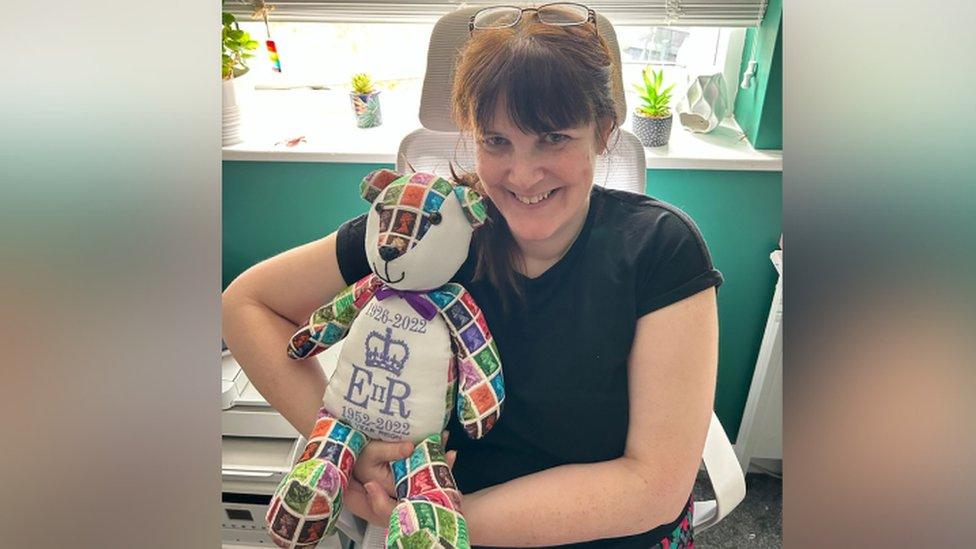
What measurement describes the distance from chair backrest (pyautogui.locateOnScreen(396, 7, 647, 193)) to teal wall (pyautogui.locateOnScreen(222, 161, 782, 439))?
0.18ft

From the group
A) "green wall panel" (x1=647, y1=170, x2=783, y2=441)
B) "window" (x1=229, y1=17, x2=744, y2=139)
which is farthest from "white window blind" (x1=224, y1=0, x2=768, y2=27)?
"green wall panel" (x1=647, y1=170, x2=783, y2=441)

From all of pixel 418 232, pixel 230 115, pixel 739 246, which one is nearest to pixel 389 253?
pixel 418 232

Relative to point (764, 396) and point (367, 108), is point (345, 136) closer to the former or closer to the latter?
point (367, 108)

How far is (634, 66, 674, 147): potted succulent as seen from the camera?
0.71 meters

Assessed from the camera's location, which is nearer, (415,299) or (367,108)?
(415,299)

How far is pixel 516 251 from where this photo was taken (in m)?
0.65

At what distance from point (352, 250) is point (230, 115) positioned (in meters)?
0.19

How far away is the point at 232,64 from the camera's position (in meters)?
0.72
